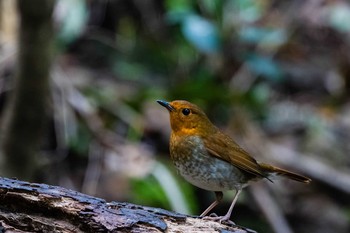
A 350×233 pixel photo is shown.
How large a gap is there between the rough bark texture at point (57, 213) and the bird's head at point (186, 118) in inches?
44.7

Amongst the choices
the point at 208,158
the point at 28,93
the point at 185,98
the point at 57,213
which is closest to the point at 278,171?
the point at 208,158

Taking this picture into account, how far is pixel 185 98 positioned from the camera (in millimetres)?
6789

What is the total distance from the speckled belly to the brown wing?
31 mm

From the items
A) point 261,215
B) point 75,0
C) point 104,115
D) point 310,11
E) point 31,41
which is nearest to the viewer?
point 31,41

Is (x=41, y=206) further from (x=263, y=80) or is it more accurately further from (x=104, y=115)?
(x=263, y=80)

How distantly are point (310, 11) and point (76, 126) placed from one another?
15.7 ft

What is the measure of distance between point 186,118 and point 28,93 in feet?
5.65

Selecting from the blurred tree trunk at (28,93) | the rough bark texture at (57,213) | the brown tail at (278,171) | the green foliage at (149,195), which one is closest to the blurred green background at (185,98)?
the green foliage at (149,195)

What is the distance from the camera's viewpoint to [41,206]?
9.88ft

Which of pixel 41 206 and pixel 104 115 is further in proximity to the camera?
pixel 104 115

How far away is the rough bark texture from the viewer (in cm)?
297

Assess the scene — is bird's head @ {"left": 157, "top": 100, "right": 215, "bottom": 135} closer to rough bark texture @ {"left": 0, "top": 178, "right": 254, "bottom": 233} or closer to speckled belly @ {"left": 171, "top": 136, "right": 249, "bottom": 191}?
speckled belly @ {"left": 171, "top": 136, "right": 249, "bottom": 191}

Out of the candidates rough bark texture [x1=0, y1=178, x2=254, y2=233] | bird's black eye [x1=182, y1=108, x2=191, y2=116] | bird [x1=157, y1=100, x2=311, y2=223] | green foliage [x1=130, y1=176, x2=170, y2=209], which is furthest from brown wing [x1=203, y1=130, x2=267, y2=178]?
green foliage [x1=130, y1=176, x2=170, y2=209]

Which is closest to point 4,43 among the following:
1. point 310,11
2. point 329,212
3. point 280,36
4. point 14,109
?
point 14,109
